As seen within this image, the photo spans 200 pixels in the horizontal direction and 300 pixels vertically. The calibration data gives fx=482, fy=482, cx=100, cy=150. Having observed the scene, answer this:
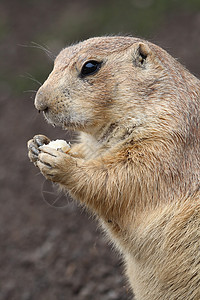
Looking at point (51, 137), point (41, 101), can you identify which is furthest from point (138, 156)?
point (51, 137)

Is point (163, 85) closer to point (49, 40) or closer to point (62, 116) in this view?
point (62, 116)

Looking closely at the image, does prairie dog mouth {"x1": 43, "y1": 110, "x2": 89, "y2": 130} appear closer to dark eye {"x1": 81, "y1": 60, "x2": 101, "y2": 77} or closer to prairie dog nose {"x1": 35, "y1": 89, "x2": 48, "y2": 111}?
prairie dog nose {"x1": 35, "y1": 89, "x2": 48, "y2": 111}

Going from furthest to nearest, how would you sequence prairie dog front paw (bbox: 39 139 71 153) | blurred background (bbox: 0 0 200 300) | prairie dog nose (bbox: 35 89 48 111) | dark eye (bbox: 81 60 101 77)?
blurred background (bbox: 0 0 200 300) < prairie dog front paw (bbox: 39 139 71 153) < dark eye (bbox: 81 60 101 77) < prairie dog nose (bbox: 35 89 48 111)

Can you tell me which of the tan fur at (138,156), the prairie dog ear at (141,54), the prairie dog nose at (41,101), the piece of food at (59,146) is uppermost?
the prairie dog nose at (41,101)

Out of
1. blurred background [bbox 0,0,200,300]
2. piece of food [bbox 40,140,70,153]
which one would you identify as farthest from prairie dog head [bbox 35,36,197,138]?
blurred background [bbox 0,0,200,300]

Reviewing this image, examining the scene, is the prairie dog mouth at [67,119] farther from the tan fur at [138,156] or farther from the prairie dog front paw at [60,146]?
the prairie dog front paw at [60,146]

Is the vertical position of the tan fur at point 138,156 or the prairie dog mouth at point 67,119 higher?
the prairie dog mouth at point 67,119

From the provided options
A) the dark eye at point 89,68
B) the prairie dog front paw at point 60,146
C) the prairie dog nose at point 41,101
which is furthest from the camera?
the prairie dog front paw at point 60,146

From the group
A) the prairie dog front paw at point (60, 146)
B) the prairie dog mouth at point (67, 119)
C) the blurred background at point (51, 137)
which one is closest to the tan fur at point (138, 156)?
the prairie dog mouth at point (67, 119)
